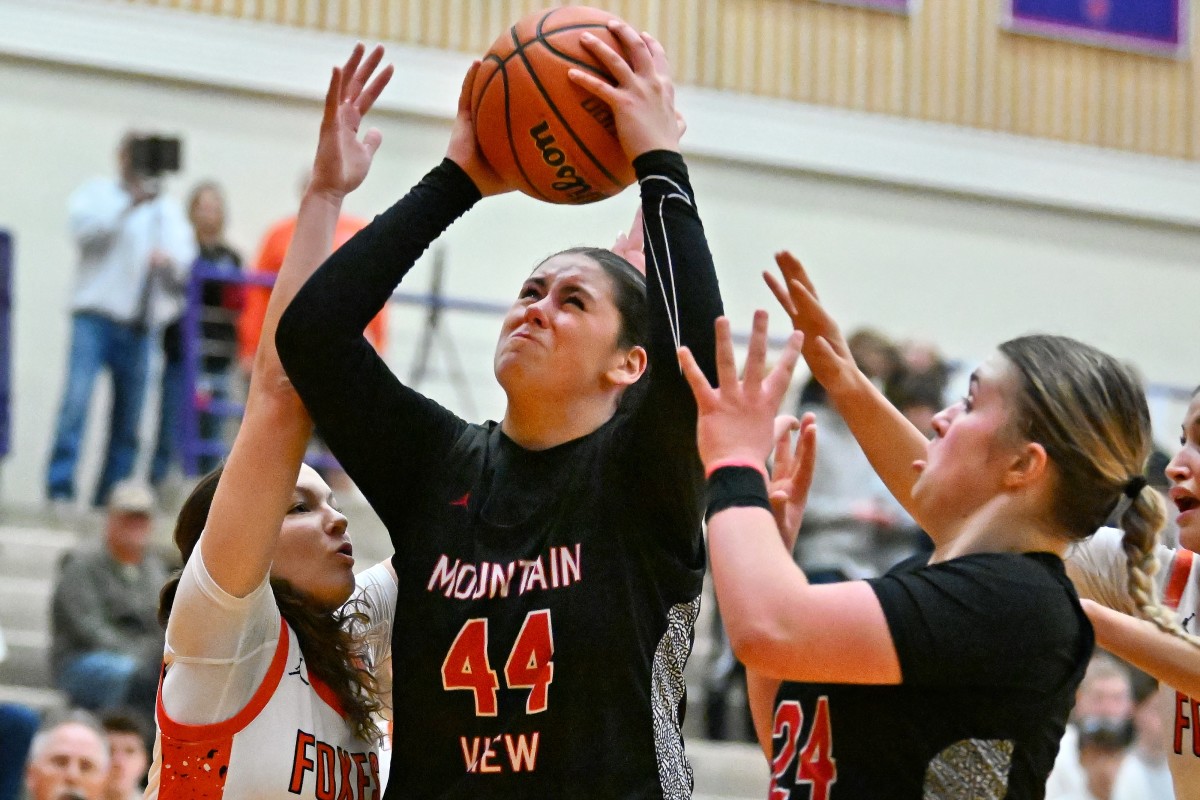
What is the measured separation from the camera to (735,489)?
2.20m

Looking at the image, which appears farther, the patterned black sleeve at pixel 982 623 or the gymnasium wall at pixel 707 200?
the gymnasium wall at pixel 707 200

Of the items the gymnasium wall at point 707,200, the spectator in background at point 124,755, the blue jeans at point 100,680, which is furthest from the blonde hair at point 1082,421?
the gymnasium wall at point 707,200

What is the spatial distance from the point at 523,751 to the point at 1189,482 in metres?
1.48

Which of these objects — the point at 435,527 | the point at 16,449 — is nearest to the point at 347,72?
the point at 435,527

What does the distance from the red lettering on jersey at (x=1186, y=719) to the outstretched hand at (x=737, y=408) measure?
145 cm

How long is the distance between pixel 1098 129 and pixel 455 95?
178 inches

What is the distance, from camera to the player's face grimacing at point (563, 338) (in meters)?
2.62

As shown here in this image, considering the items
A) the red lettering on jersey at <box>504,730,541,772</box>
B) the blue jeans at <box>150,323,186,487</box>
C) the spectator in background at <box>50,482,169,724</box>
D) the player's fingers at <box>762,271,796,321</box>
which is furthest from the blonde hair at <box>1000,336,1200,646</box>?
the blue jeans at <box>150,323,186,487</box>

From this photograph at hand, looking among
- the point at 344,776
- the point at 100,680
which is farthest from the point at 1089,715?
the point at 344,776

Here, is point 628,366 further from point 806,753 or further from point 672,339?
point 806,753

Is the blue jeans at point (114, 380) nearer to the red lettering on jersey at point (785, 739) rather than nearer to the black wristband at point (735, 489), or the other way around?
the red lettering on jersey at point (785, 739)

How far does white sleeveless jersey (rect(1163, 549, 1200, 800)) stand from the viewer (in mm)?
3213

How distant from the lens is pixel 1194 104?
11.2 metres

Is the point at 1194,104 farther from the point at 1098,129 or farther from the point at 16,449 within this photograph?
the point at 16,449
